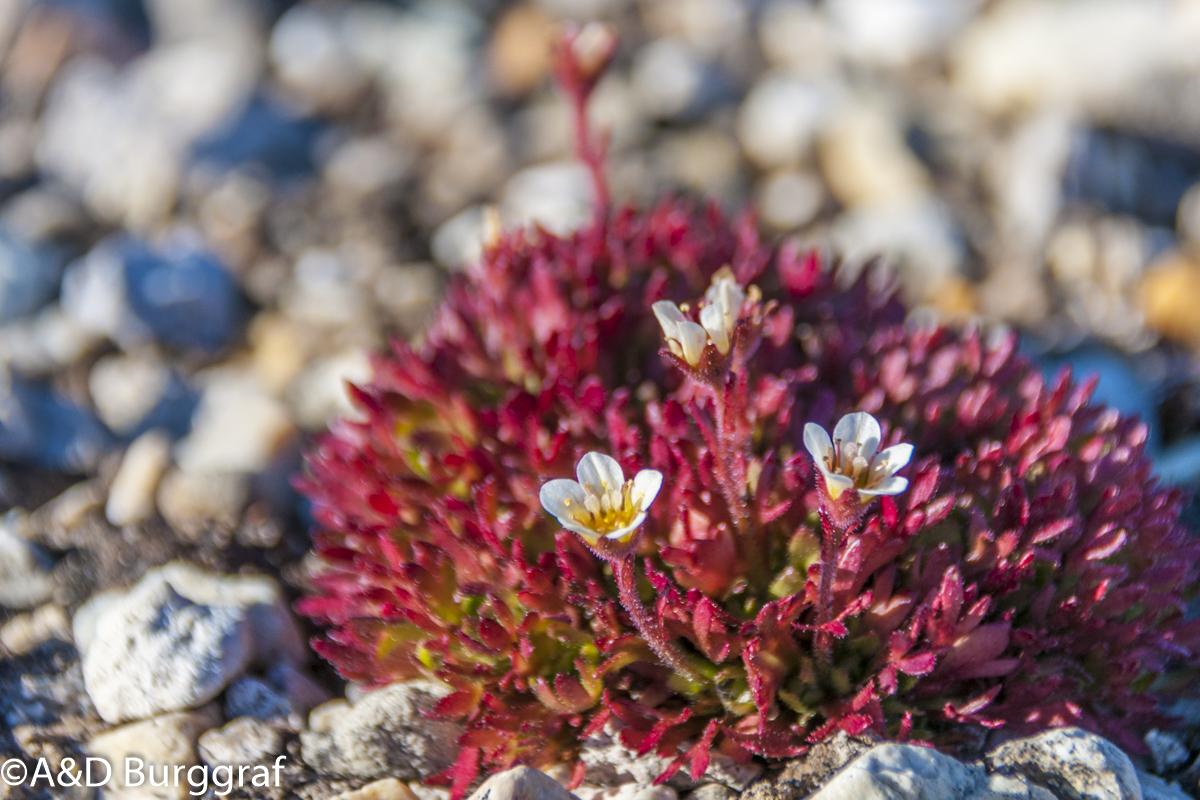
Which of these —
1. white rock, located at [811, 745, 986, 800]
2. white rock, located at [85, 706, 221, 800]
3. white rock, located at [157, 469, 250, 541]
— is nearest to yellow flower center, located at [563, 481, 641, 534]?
white rock, located at [811, 745, 986, 800]

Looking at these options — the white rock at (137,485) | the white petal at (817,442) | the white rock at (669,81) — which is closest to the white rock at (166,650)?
the white rock at (137,485)

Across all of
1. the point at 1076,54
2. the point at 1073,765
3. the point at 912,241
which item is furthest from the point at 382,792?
the point at 1076,54

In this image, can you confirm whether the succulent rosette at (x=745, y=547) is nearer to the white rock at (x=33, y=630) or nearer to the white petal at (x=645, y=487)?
the white petal at (x=645, y=487)

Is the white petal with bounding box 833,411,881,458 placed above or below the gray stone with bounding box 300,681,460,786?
above

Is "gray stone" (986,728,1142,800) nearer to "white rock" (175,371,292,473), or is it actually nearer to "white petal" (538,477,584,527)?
"white petal" (538,477,584,527)

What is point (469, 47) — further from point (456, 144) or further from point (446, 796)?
point (446, 796)
